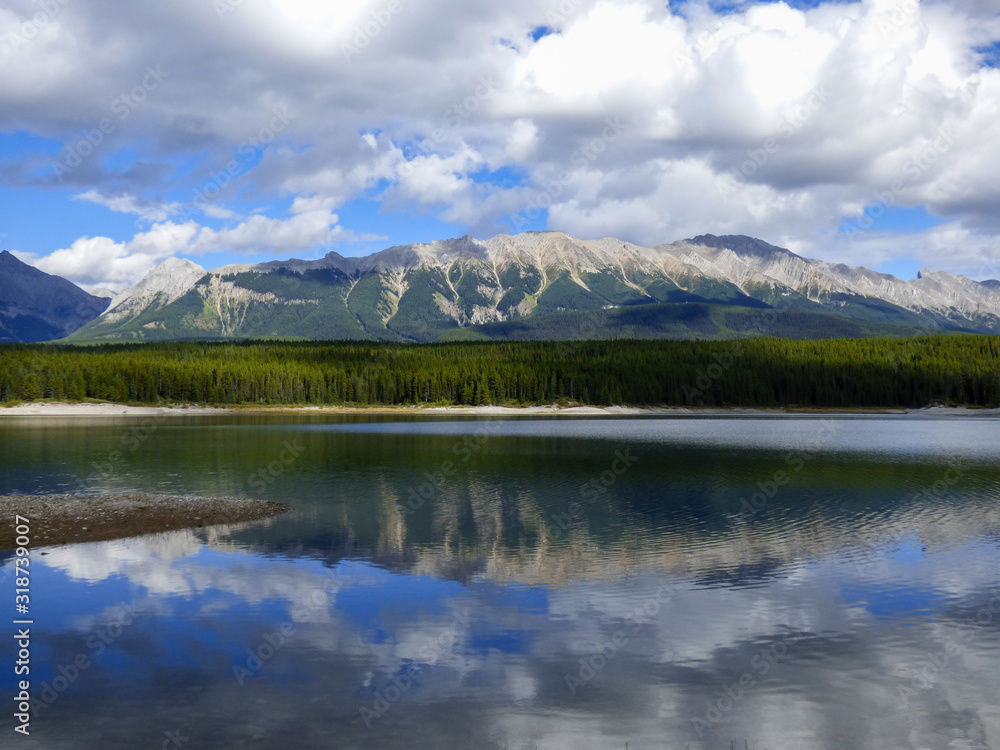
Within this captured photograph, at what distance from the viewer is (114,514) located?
36.2 m

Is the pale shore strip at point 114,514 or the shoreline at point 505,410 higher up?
the pale shore strip at point 114,514

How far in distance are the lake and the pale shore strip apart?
183 centimetres

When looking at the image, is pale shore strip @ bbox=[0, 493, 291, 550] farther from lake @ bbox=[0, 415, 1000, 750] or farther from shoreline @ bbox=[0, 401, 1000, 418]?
shoreline @ bbox=[0, 401, 1000, 418]

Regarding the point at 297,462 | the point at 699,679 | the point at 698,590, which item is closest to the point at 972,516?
the point at 698,590

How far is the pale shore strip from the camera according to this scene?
1261 inches

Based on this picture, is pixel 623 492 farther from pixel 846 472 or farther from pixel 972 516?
pixel 846 472

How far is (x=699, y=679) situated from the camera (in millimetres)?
16719

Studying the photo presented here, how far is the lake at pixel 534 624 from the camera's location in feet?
47.4

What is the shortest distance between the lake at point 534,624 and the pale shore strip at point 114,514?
183 cm

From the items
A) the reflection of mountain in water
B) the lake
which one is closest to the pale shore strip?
the lake

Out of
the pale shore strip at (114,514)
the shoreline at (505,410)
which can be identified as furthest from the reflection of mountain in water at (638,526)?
the shoreline at (505,410)

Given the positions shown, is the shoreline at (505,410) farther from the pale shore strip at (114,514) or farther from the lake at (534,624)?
the pale shore strip at (114,514)

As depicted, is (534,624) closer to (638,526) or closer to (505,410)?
(638,526)

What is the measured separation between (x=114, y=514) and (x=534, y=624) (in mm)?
25719
